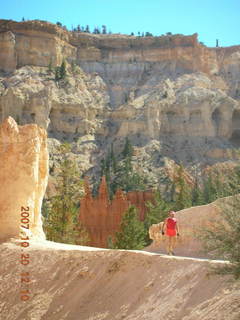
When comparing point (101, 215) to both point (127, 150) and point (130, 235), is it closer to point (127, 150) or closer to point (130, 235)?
point (130, 235)

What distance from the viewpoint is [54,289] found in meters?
16.4

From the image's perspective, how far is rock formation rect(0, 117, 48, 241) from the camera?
2042 cm

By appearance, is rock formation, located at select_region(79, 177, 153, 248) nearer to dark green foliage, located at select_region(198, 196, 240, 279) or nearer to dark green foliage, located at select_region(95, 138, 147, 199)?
dark green foliage, located at select_region(95, 138, 147, 199)

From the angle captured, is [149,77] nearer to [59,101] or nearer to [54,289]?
[59,101]

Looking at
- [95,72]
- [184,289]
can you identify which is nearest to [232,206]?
[184,289]

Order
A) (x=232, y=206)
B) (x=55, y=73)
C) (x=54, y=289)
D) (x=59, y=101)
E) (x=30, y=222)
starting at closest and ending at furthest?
(x=232, y=206), (x=54, y=289), (x=30, y=222), (x=59, y=101), (x=55, y=73)

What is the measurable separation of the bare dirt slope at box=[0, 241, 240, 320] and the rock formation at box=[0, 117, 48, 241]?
133 centimetres

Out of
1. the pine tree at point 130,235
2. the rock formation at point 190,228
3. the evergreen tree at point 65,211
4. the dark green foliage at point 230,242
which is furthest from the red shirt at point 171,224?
the pine tree at point 130,235

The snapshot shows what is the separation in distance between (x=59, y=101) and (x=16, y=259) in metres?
71.4
